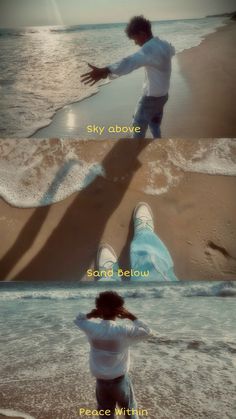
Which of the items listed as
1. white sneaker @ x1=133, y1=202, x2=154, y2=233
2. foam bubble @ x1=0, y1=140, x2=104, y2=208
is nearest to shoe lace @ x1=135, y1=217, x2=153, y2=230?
white sneaker @ x1=133, y1=202, x2=154, y2=233

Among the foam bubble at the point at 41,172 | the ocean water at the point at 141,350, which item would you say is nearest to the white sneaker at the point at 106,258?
the ocean water at the point at 141,350

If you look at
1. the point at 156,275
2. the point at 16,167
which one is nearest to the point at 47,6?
the point at 16,167

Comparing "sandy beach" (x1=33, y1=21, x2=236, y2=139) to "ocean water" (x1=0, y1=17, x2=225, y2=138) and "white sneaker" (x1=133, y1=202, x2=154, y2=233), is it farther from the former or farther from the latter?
"white sneaker" (x1=133, y1=202, x2=154, y2=233)

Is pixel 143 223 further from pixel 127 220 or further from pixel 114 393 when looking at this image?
pixel 114 393

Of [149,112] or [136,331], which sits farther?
[149,112]

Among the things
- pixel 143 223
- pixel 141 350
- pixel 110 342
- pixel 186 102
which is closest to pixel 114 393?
pixel 110 342

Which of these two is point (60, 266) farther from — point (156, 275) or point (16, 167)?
point (16, 167)

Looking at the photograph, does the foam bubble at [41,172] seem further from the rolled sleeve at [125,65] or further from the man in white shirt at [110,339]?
the man in white shirt at [110,339]
